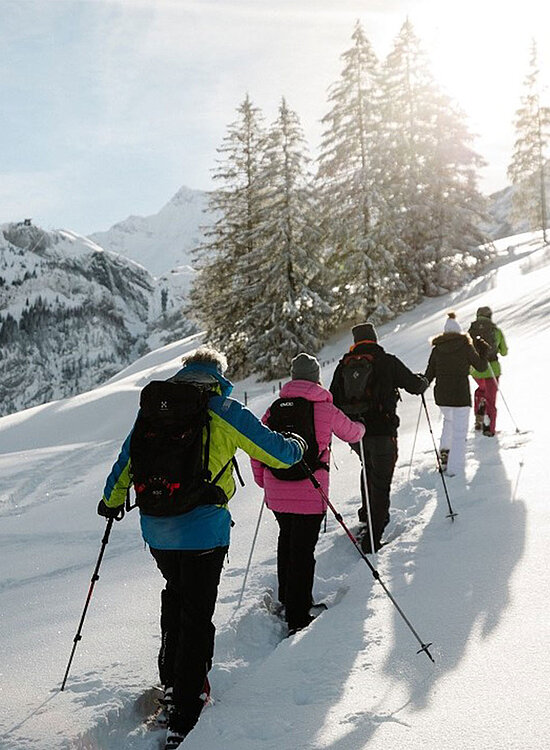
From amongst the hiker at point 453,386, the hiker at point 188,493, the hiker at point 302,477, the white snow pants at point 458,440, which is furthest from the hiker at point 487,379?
the hiker at point 188,493

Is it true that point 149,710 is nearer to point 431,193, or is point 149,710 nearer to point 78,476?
point 78,476

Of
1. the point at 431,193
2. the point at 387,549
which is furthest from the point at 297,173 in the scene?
the point at 387,549

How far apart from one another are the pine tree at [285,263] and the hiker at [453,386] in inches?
703

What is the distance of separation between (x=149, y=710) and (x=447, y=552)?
2.79 m

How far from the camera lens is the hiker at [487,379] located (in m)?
9.01

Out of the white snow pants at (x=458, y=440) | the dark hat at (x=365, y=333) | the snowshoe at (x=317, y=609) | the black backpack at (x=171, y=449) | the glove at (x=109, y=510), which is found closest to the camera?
the black backpack at (x=171, y=449)

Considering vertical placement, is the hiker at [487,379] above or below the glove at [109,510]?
below

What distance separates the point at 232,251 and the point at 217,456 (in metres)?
26.8


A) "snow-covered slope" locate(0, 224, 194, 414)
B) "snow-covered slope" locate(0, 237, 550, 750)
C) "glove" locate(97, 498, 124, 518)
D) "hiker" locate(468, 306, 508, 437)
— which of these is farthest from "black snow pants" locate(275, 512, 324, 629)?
"snow-covered slope" locate(0, 224, 194, 414)

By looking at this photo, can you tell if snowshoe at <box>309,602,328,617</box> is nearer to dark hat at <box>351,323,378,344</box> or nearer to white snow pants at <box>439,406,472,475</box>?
dark hat at <box>351,323,378,344</box>

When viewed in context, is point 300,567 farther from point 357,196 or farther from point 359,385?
point 357,196

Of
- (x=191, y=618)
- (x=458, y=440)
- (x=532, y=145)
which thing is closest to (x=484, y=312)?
(x=458, y=440)

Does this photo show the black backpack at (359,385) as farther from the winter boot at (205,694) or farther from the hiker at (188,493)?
the winter boot at (205,694)

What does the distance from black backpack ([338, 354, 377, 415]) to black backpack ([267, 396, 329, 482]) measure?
121 cm
